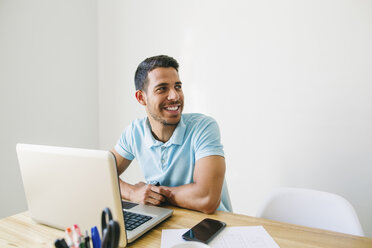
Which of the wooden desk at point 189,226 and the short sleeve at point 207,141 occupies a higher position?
the short sleeve at point 207,141

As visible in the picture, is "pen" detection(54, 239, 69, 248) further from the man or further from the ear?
the ear

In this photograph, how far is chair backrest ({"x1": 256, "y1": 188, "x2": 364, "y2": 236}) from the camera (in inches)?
38.6

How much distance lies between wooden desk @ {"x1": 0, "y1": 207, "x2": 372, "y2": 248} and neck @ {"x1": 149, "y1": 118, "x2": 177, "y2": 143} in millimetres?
532

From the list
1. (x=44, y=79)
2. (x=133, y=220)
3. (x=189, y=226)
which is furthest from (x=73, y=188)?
(x=44, y=79)

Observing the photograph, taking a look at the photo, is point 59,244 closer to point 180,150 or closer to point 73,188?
point 73,188

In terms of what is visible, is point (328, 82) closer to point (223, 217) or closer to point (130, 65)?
point (223, 217)

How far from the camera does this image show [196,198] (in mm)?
967

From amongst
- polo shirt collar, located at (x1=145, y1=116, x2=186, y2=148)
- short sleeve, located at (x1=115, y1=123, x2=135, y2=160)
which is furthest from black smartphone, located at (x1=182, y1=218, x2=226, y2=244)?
short sleeve, located at (x1=115, y1=123, x2=135, y2=160)

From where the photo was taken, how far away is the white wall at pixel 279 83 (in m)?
1.47

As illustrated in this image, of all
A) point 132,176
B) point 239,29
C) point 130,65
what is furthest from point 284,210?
point 130,65

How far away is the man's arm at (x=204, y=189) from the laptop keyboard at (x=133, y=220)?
202 millimetres

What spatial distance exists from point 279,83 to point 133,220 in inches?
51.9

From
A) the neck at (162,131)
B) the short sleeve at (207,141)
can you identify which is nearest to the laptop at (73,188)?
the short sleeve at (207,141)

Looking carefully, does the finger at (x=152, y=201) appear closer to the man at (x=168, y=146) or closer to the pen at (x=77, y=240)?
the man at (x=168, y=146)
